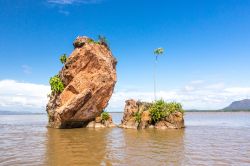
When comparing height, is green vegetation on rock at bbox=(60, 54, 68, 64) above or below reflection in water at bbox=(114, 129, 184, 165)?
above

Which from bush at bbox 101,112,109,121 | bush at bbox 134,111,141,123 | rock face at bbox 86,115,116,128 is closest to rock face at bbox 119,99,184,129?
bush at bbox 134,111,141,123

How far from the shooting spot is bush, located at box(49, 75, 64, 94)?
161 feet

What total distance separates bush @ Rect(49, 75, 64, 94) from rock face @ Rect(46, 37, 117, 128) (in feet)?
2.20

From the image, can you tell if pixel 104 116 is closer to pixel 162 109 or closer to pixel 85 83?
pixel 85 83

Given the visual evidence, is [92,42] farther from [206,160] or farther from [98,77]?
[206,160]

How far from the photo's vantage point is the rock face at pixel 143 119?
149 feet

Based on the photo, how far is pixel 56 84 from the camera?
162ft

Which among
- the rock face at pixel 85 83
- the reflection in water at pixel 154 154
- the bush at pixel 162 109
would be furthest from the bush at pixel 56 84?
the reflection in water at pixel 154 154

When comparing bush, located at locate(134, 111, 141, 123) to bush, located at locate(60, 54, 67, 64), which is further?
bush, located at locate(60, 54, 67, 64)

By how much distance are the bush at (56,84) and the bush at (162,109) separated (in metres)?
15.5

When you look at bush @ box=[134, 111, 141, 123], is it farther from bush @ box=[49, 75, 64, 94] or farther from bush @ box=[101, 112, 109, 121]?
bush @ box=[49, 75, 64, 94]

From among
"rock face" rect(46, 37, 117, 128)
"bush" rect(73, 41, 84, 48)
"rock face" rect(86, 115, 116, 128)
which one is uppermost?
"bush" rect(73, 41, 84, 48)

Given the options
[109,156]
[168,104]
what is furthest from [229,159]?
[168,104]

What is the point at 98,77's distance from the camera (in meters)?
47.6
